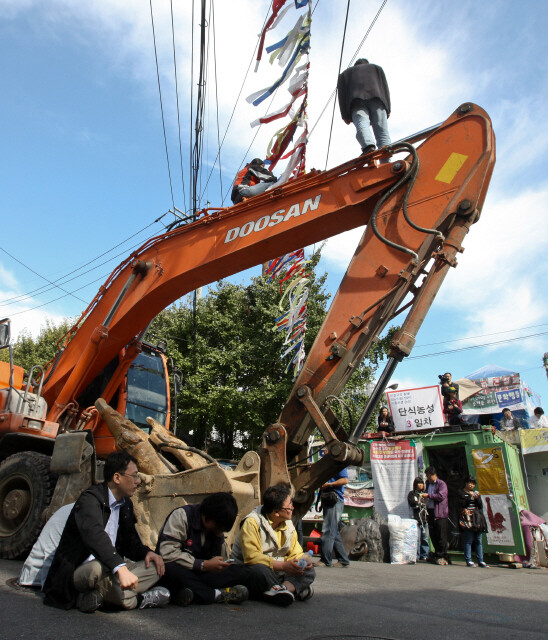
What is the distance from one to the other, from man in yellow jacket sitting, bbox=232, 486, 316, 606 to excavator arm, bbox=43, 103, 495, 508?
0.68m

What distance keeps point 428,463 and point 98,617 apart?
9.35 metres

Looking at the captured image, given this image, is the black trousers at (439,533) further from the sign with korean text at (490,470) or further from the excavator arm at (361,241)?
the excavator arm at (361,241)

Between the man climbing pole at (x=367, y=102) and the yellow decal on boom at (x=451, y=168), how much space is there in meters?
1.09

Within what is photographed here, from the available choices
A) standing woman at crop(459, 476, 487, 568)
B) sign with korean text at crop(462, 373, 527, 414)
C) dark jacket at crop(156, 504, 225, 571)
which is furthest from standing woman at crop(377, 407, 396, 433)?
dark jacket at crop(156, 504, 225, 571)

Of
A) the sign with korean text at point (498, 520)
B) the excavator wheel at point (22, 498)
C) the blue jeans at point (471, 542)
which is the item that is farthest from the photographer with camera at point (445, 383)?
the excavator wheel at point (22, 498)

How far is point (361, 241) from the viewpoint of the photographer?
537cm

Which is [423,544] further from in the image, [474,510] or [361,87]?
[361,87]

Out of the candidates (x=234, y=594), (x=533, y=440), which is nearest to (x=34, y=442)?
(x=234, y=594)

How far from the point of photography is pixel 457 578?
22.0 feet

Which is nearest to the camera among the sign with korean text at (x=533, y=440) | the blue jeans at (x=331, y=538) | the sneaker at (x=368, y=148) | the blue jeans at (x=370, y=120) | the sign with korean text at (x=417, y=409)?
the sneaker at (x=368, y=148)

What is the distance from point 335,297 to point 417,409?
7321 mm

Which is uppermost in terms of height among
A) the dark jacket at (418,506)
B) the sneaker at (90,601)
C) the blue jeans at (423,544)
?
the dark jacket at (418,506)

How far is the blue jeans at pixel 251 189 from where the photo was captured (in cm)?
723

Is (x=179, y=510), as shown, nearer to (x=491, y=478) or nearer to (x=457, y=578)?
(x=457, y=578)
